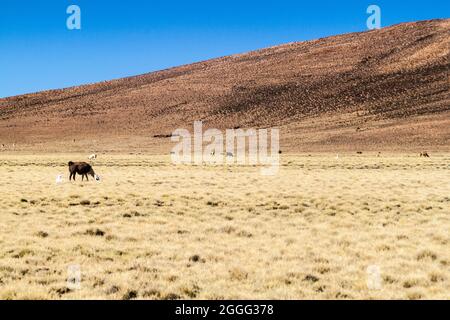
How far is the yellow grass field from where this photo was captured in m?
7.59

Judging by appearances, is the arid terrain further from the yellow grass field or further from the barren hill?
the barren hill

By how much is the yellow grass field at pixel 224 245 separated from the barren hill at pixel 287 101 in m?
58.9

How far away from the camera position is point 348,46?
464 ft

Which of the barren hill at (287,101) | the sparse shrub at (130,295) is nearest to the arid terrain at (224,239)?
the sparse shrub at (130,295)

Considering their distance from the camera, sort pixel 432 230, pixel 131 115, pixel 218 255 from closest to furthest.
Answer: pixel 218 255 < pixel 432 230 < pixel 131 115

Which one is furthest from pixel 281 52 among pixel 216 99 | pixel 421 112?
pixel 421 112

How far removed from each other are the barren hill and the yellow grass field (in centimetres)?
5895

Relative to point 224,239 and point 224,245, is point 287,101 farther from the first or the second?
point 224,245

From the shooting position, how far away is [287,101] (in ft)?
363

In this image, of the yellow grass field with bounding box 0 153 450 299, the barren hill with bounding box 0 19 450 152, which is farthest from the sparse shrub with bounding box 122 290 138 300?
the barren hill with bounding box 0 19 450 152

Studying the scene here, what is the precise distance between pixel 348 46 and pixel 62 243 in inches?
5502

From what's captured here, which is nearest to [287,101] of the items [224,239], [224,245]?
[224,239]

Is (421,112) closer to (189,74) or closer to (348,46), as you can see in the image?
(348,46)

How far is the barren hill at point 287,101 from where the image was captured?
86.3 m
